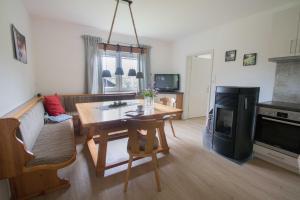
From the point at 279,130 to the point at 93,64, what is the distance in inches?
158

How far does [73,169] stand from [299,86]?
3.60 m

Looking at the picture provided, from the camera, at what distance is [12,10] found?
6.88ft

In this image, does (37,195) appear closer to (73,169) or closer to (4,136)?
(73,169)

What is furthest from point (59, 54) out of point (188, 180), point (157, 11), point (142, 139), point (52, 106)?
point (188, 180)

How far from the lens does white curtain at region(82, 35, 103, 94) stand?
390cm

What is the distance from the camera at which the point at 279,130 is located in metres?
2.22

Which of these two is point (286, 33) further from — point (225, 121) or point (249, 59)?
point (225, 121)

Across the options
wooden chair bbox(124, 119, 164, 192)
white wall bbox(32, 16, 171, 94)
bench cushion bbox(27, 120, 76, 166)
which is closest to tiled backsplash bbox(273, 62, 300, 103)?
wooden chair bbox(124, 119, 164, 192)

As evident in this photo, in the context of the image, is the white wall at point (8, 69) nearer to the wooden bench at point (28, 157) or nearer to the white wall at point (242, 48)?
the wooden bench at point (28, 157)

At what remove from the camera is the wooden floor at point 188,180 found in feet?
5.61

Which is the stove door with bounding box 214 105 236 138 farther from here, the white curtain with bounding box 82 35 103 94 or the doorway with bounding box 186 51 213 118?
the white curtain with bounding box 82 35 103 94

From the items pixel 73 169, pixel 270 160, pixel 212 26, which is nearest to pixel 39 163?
pixel 73 169

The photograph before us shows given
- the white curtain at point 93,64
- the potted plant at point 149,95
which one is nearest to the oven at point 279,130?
the potted plant at point 149,95

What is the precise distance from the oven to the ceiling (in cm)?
180
